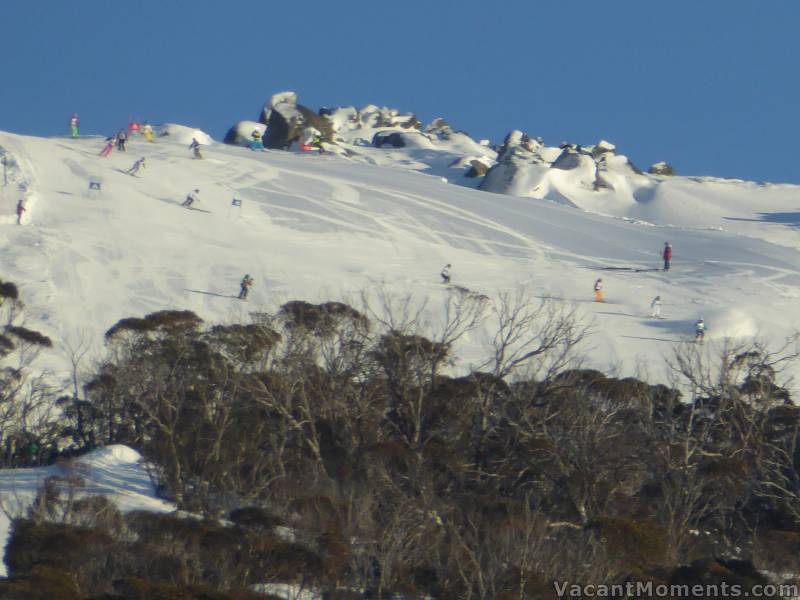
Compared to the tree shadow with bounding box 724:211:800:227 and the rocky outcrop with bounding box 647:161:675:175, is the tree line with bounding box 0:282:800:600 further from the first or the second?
the rocky outcrop with bounding box 647:161:675:175

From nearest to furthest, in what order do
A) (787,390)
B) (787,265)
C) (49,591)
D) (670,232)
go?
(49,591), (787,390), (787,265), (670,232)

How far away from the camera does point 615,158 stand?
115 metres

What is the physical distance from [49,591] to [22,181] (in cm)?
4248

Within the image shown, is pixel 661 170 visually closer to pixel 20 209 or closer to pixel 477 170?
pixel 477 170

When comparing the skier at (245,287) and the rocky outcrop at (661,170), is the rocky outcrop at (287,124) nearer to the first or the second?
the rocky outcrop at (661,170)

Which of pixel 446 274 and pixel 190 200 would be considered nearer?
pixel 446 274

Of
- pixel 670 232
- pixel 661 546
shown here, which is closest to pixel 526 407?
pixel 661 546

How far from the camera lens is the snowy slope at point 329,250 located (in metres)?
44.3

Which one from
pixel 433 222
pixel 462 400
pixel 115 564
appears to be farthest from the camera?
pixel 433 222

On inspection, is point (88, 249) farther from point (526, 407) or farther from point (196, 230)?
point (526, 407)

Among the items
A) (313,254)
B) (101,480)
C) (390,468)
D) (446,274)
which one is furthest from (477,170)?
(101,480)

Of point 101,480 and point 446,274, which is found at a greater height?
point 446,274

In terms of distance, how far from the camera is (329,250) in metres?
55.1

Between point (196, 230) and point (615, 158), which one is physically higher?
point (615, 158)
